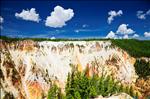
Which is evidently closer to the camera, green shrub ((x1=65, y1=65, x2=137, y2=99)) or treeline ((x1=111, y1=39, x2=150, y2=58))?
green shrub ((x1=65, y1=65, x2=137, y2=99))

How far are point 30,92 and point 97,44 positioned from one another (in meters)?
24.2

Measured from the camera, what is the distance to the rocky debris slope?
159 ft

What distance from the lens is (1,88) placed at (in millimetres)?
42781

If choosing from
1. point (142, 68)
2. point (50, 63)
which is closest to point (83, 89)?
point (50, 63)

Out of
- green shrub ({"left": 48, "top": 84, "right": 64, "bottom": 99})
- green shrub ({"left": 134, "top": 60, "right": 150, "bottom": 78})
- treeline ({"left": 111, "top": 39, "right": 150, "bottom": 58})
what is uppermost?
treeline ({"left": 111, "top": 39, "right": 150, "bottom": 58})

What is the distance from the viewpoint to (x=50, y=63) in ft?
197

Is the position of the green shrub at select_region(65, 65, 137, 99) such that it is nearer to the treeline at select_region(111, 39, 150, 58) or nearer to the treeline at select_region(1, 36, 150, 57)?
the treeline at select_region(1, 36, 150, 57)

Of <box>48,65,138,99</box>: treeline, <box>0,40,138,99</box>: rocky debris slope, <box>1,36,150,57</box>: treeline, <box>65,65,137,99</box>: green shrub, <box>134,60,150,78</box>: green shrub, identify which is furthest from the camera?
<box>1,36,150,57</box>: treeline

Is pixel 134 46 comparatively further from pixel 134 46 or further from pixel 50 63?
pixel 50 63

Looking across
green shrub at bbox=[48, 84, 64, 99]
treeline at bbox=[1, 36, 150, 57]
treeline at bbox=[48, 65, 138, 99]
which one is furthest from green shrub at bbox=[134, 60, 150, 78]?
green shrub at bbox=[48, 84, 64, 99]

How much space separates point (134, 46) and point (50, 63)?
2847cm

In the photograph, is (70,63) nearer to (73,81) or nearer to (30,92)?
Result: (73,81)

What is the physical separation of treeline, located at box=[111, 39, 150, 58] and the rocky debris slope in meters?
2.02

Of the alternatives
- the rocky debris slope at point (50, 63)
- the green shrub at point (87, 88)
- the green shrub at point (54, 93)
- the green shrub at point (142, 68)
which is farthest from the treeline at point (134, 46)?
the green shrub at point (54, 93)
